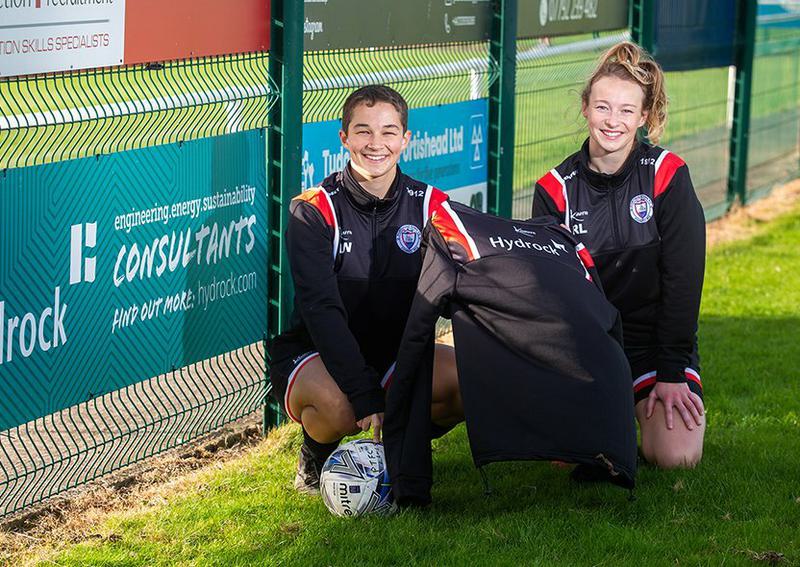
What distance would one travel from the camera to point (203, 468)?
532 centimetres

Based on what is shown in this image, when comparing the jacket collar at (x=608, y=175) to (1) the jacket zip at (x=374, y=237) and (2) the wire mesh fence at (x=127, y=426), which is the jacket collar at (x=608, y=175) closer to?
(1) the jacket zip at (x=374, y=237)

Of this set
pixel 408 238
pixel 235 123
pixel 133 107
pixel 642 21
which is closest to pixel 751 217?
pixel 642 21

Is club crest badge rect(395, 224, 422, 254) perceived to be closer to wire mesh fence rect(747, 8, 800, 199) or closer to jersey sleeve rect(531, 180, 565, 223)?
jersey sleeve rect(531, 180, 565, 223)

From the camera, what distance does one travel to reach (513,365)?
4371mm

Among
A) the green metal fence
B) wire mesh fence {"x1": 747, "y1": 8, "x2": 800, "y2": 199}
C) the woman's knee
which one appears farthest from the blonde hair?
wire mesh fence {"x1": 747, "y1": 8, "x2": 800, "y2": 199}

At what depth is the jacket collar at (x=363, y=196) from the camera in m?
4.82

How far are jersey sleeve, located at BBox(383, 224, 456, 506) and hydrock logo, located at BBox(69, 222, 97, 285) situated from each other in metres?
1.17

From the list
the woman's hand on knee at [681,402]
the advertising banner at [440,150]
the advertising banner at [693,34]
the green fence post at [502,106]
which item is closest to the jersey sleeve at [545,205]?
the woman's hand on knee at [681,402]

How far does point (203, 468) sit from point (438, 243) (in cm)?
151

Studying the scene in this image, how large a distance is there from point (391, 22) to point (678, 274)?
217 centimetres

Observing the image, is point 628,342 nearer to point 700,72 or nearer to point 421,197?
point 421,197

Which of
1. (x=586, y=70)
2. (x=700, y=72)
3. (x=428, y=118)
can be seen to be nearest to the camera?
(x=428, y=118)

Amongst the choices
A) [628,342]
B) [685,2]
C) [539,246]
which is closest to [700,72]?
[685,2]

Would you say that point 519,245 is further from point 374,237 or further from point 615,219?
point 615,219
